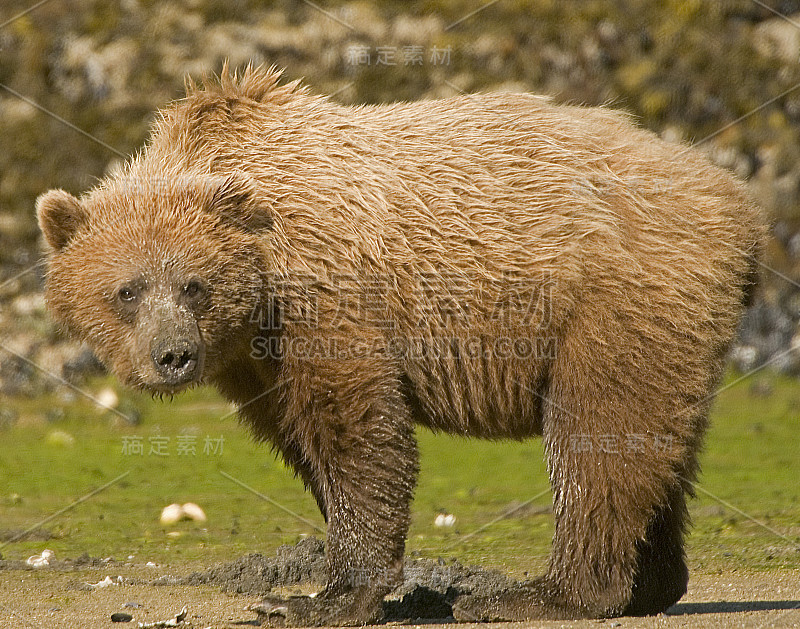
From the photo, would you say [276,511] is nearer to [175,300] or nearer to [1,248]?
[175,300]

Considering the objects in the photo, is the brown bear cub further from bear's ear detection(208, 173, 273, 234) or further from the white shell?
the white shell

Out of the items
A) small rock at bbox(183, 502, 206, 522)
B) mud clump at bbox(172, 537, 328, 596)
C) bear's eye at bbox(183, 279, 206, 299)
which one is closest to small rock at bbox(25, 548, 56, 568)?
mud clump at bbox(172, 537, 328, 596)

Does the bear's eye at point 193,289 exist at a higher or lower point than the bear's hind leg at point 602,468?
higher

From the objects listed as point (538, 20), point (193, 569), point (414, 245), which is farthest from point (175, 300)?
point (538, 20)

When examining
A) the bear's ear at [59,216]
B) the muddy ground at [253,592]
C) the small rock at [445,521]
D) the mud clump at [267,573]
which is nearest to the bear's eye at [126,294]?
the bear's ear at [59,216]

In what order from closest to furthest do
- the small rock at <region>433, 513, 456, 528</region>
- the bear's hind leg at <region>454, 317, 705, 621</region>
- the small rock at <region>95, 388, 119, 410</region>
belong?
the bear's hind leg at <region>454, 317, 705, 621</region>
the small rock at <region>433, 513, 456, 528</region>
the small rock at <region>95, 388, 119, 410</region>

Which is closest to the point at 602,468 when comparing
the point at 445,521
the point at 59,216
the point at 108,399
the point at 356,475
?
the point at 356,475

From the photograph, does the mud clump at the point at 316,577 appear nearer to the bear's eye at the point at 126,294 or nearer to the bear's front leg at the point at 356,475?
the bear's front leg at the point at 356,475

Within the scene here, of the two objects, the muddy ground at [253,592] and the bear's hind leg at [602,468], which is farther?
the muddy ground at [253,592]

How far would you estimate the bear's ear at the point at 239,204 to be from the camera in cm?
723

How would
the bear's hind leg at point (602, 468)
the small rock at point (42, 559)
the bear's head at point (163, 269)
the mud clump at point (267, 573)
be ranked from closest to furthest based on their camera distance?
the bear's head at point (163, 269), the bear's hind leg at point (602, 468), the mud clump at point (267, 573), the small rock at point (42, 559)

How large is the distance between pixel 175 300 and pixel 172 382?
19.1 inches

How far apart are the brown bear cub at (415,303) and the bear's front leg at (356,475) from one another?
1 cm

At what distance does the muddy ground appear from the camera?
7520 millimetres
